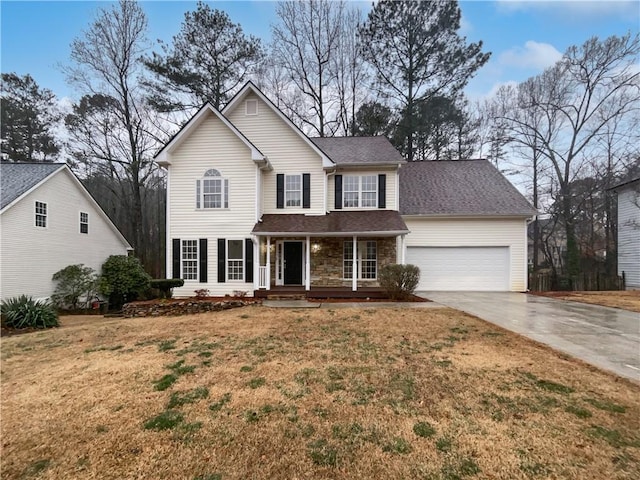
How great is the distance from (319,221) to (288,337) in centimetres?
709

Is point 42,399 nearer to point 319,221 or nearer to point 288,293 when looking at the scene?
point 288,293

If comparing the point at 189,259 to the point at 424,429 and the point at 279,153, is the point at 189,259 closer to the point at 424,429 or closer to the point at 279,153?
the point at 279,153

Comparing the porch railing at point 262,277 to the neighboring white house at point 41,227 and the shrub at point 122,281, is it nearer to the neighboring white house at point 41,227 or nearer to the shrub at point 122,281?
the shrub at point 122,281

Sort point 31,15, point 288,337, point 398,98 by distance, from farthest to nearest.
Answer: point 398,98 < point 31,15 < point 288,337

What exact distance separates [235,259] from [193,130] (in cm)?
573

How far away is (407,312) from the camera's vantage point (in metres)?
9.14

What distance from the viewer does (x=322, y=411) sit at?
3615 millimetres

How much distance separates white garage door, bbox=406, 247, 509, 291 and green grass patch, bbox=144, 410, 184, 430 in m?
13.1

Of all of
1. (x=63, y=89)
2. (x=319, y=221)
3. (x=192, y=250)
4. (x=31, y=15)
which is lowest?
(x=192, y=250)

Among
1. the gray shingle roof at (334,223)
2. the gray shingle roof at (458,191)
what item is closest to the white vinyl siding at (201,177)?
the gray shingle roof at (334,223)

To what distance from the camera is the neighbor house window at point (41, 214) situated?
13.6 meters

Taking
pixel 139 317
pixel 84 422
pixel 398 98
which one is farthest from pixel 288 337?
pixel 398 98

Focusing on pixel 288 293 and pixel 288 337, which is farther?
pixel 288 293

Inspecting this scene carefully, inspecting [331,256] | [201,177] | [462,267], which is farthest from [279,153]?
[462,267]
